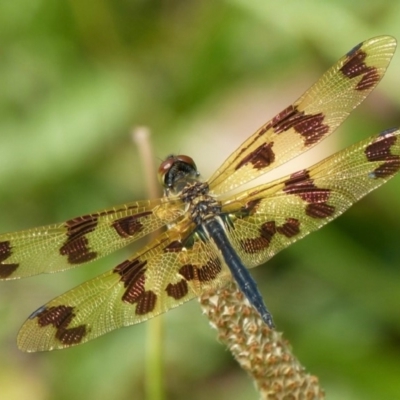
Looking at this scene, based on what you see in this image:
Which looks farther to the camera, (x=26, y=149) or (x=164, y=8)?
(x=164, y=8)

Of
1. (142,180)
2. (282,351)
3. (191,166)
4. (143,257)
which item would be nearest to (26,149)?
(142,180)

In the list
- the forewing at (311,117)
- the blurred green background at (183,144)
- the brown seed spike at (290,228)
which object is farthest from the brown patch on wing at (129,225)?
the blurred green background at (183,144)

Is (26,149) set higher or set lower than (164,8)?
lower

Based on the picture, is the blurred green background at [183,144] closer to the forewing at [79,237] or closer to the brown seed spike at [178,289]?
the forewing at [79,237]

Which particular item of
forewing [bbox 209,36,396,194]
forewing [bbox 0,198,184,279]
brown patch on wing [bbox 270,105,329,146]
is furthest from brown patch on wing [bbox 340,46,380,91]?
forewing [bbox 0,198,184,279]

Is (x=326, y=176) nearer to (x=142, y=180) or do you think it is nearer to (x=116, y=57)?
(x=142, y=180)

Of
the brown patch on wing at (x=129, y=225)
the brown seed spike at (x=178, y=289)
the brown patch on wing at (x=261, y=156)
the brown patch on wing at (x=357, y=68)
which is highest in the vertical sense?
the brown patch on wing at (x=357, y=68)
